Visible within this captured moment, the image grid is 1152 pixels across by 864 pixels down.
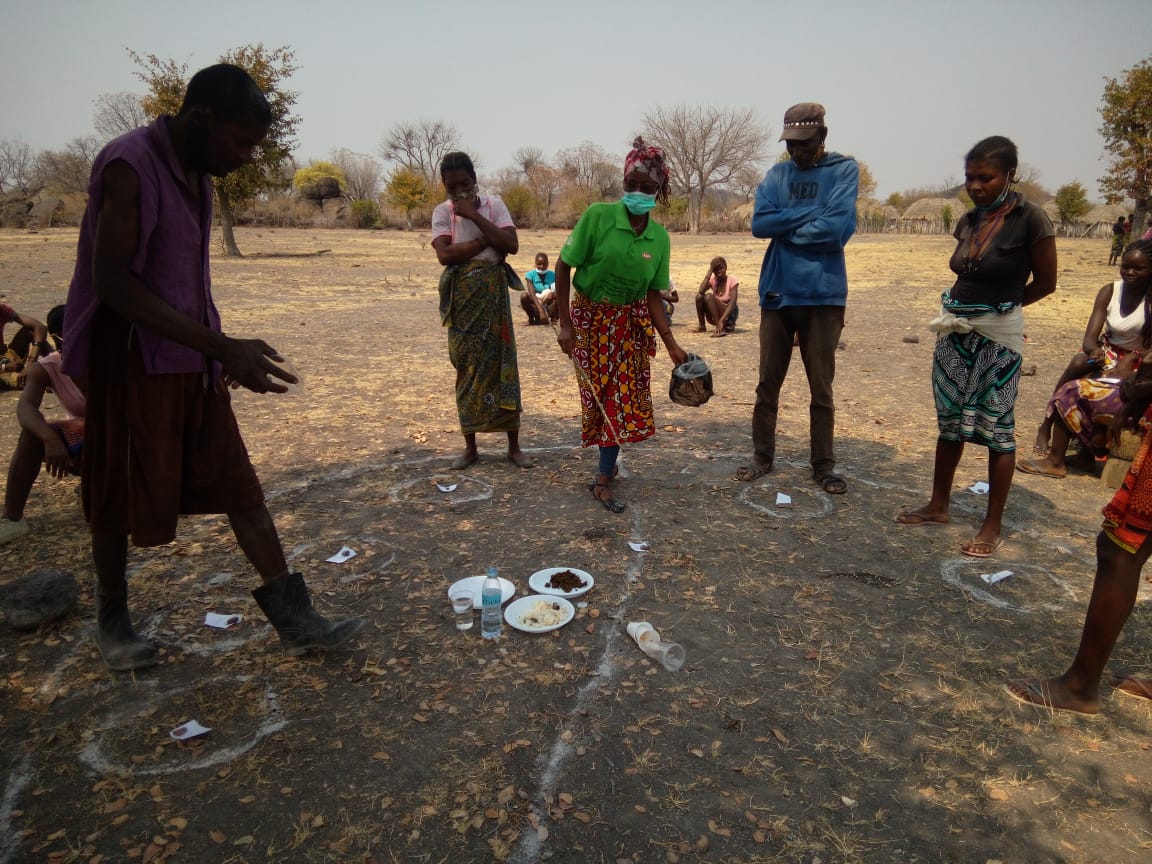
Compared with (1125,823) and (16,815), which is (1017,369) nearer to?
(1125,823)

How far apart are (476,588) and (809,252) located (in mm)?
2817

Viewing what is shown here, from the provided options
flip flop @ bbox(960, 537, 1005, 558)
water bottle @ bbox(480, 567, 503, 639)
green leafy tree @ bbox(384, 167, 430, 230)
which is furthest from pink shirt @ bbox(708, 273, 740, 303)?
green leafy tree @ bbox(384, 167, 430, 230)

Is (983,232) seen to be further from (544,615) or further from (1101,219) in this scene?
(1101,219)

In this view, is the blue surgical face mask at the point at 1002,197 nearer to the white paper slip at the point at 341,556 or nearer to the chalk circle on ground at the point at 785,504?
the chalk circle on ground at the point at 785,504

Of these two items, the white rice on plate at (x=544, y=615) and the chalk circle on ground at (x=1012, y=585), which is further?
the chalk circle on ground at (x=1012, y=585)

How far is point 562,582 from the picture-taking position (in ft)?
11.2

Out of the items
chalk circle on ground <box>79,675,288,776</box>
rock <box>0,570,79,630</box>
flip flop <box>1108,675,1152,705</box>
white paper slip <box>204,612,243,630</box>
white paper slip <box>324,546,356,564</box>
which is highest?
rock <box>0,570,79,630</box>

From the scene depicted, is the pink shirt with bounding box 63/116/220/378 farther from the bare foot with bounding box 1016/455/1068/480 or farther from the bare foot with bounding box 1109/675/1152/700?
the bare foot with bounding box 1016/455/1068/480

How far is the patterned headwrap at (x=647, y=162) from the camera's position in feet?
12.8

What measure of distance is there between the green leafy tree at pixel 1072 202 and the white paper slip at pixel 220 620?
4734cm

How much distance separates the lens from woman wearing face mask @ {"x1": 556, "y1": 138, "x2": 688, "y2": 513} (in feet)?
13.0

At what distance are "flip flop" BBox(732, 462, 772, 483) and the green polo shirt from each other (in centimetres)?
142

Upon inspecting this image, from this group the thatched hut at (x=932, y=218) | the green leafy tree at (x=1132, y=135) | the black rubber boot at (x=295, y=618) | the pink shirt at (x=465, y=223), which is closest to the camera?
the black rubber boot at (x=295, y=618)

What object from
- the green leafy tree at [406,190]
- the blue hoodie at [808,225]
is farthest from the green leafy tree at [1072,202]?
the blue hoodie at [808,225]
